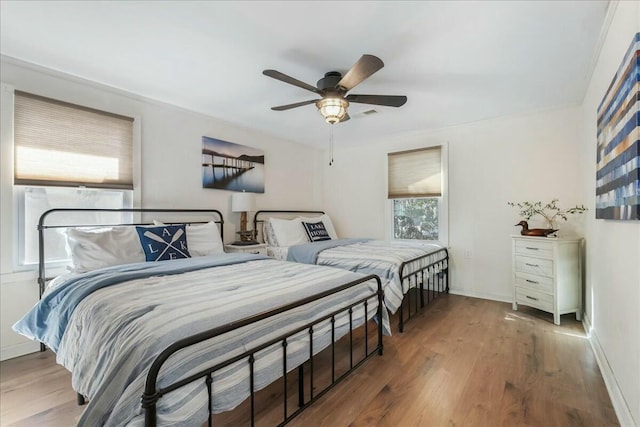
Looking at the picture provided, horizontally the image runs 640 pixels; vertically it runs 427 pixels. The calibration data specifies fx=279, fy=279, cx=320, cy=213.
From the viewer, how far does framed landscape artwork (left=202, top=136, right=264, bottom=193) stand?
3.71 meters

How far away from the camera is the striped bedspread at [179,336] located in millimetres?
1051

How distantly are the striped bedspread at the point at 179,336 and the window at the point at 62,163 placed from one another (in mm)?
1454

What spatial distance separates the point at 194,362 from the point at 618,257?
7.90 feet

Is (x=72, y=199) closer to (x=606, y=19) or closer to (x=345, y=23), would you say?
(x=345, y=23)

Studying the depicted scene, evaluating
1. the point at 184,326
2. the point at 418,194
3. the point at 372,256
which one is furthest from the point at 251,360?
the point at 418,194

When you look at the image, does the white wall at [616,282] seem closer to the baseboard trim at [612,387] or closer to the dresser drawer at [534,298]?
the baseboard trim at [612,387]

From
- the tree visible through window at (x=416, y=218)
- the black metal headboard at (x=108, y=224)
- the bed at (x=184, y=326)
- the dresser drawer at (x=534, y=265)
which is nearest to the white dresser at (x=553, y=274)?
the dresser drawer at (x=534, y=265)

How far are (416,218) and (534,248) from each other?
168cm

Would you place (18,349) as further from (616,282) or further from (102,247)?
(616,282)

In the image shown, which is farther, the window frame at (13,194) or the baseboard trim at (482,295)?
the baseboard trim at (482,295)

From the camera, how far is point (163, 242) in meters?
2.69

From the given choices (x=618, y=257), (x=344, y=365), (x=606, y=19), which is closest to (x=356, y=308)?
(x=344, y=365)

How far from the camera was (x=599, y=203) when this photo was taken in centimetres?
208

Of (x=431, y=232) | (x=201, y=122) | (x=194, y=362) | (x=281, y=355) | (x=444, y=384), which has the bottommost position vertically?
(x=444, y=384)
